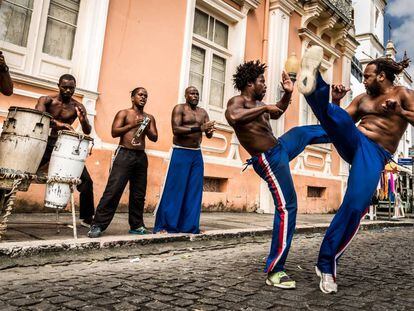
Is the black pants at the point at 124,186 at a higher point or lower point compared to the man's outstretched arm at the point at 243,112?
lower

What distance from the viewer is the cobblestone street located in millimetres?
2328

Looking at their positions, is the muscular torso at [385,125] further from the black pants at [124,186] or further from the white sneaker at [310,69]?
the black pants at [124,186]

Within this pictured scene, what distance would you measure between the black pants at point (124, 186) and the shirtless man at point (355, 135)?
8.08 ft

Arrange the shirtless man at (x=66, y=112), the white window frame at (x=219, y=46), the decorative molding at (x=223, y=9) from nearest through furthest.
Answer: the shirtless man at (x=66, y=112) < the white window frame at (x=219, y=46) < the decorative molding at (x=223, y=9)

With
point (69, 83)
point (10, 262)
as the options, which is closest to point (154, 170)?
point (69, 83)

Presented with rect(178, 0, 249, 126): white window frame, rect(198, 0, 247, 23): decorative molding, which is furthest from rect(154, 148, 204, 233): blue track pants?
rect(198, 0, 247, 23): decorative molding

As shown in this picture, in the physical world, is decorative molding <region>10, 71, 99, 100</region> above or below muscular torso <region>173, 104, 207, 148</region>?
above

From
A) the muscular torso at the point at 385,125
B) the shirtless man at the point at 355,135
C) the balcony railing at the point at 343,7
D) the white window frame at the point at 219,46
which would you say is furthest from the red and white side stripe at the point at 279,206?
the balcony railing at the point at 343,7

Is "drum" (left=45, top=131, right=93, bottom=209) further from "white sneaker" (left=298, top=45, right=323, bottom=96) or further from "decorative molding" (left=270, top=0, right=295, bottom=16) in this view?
"decorative molding" (left=270, top=0, right=295, bottom=16)

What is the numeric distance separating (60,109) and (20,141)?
3.92 feet

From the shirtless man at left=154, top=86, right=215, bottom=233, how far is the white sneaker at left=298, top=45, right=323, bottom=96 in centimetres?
205

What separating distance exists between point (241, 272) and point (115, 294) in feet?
4.17

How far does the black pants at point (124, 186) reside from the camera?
4.21 metres

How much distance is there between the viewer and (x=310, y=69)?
2.66m
